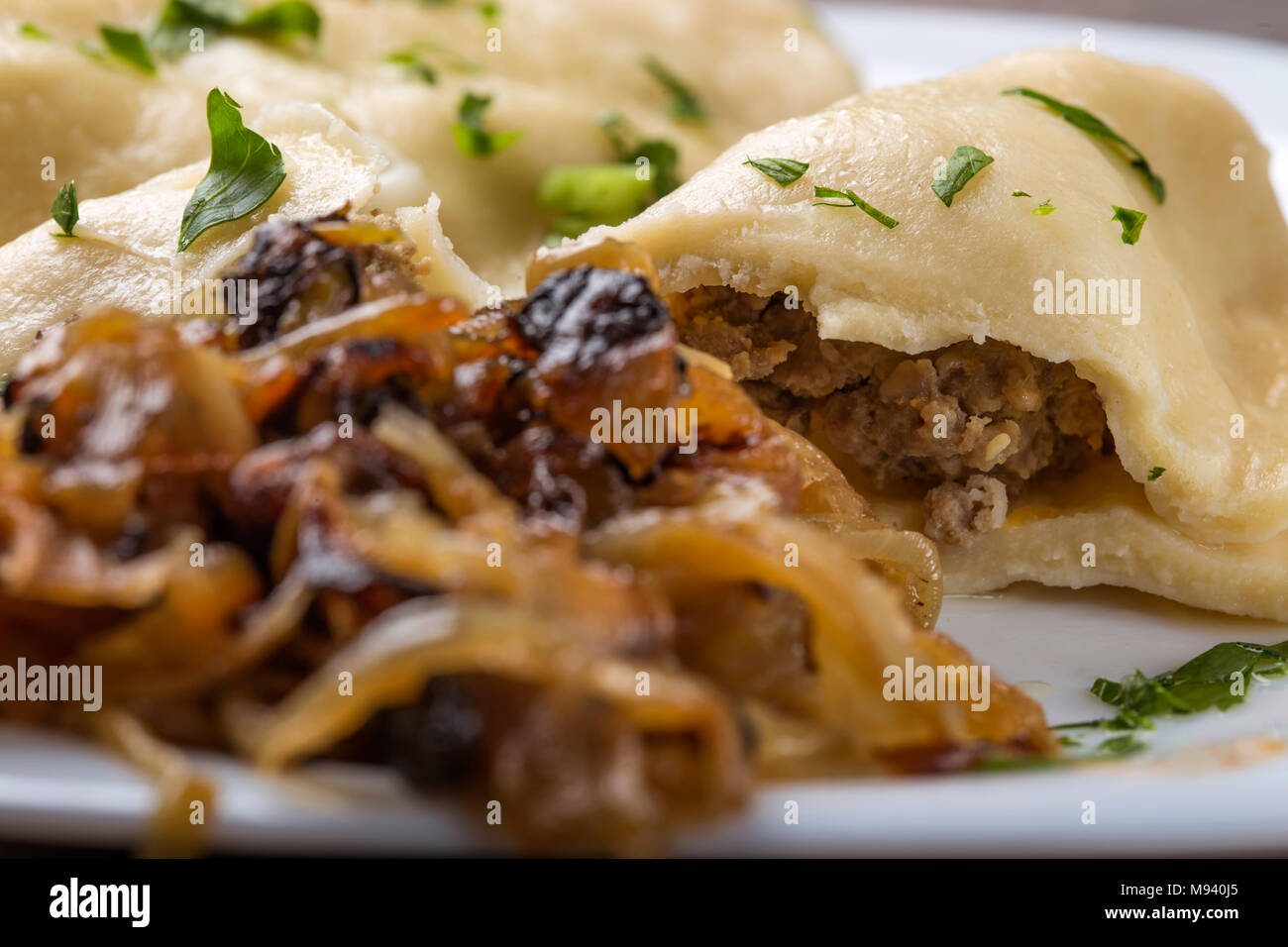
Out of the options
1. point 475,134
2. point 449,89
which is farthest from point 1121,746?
point 449,89

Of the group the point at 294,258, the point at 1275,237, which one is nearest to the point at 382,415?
the point at 294,258

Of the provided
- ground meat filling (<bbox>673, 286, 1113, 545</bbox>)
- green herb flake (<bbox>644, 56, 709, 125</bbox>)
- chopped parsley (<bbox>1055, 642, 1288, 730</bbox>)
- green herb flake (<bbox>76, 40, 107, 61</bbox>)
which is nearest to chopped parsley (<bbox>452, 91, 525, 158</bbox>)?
green herb flake (<bbox>644, 56, 709, 125</bbox>)

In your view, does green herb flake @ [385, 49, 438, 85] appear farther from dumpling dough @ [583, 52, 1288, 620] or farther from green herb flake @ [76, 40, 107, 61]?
dumpling dough @ [583, 52, 1288, 620]

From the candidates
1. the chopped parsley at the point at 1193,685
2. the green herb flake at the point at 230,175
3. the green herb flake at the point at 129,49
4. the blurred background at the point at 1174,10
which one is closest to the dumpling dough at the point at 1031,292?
the chopped parsley at the point at 1193,685

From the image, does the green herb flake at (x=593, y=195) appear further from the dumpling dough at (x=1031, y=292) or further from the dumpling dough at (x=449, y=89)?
the dumpling dough at (x=1031, y=292)

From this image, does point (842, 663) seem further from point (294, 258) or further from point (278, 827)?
point (294, 258)

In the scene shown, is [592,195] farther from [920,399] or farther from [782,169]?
[920,399]
